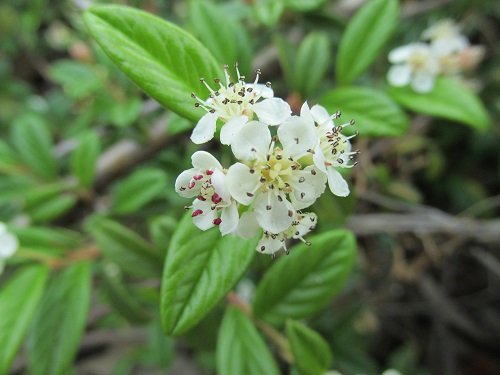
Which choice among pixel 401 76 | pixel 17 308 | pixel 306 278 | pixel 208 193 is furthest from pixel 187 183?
pixel 401 76

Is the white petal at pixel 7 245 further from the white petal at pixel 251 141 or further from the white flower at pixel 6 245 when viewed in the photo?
the white petal at pixel 251 141

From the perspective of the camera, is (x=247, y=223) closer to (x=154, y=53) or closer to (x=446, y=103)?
(x=154, y=53)

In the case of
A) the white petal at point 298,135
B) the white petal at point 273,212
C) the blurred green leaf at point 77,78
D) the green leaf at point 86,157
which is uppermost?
the blurred green leaf at point 77,78

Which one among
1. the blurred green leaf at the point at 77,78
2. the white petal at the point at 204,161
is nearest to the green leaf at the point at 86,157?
the blurred green leaf at the point at 77,78

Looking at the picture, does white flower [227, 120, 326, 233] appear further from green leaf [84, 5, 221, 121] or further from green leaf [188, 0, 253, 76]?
green leaf [188, 0, 253, 76]

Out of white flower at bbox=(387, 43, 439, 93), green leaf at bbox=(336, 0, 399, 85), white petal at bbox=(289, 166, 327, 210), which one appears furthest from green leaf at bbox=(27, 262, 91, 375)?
white flower at bbox=(387, 43, 439, 93)
